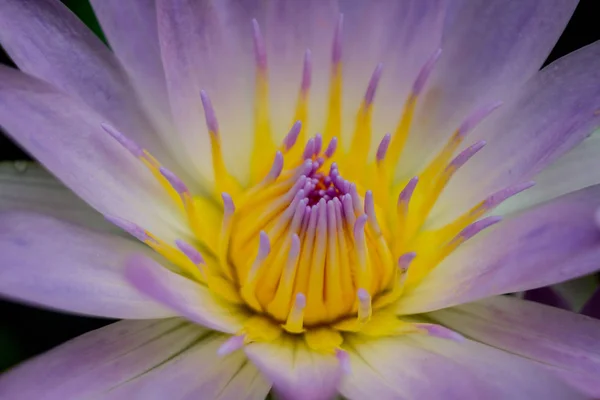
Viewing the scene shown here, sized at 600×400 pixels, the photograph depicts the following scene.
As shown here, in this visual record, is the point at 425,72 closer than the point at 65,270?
No

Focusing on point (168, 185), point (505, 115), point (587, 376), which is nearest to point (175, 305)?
point (168, 185)

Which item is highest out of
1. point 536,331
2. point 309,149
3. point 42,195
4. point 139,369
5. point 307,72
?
point 307,72

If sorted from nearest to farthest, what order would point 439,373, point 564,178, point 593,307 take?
1. point 439,373
2. point 593,307
3. point 564,178

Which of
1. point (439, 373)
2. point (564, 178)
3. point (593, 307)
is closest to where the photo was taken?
point (439, 373)

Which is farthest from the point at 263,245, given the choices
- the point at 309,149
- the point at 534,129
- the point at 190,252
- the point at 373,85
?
the point at 534,129

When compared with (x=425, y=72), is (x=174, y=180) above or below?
below

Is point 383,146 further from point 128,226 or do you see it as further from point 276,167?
point 128,226

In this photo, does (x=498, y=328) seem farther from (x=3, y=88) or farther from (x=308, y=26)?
(x=3, y=88)
